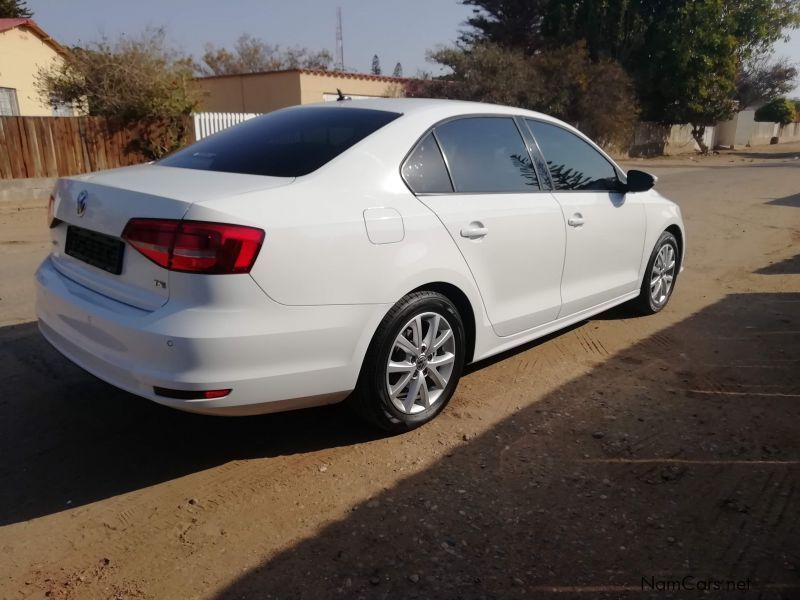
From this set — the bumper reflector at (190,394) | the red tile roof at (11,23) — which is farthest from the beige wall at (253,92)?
the bumper reflector at (190,394)

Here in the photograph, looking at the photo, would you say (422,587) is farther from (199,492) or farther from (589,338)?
(589,338)

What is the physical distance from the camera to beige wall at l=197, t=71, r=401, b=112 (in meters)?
24.2

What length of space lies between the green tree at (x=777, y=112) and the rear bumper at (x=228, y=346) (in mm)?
54959

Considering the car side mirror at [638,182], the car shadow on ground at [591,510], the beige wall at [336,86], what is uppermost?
the beige wall at [336,86]

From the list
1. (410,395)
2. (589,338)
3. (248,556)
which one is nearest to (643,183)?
(589,338)

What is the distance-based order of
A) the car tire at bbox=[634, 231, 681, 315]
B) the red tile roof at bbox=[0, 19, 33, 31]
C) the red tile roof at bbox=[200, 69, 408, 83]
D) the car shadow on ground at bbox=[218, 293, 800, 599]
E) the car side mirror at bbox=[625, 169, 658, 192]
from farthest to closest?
the red tile roof at bbox=[200, 69, 408, 83], the red tile roof at bbox=[0, 19, 33, 31], the car tire at bbox=[634, 231, 681, 315], the car side mirror at bbox=[625, 169, 658, 192], the car shadow on ground at bbox=[218, 293, 800, 599]

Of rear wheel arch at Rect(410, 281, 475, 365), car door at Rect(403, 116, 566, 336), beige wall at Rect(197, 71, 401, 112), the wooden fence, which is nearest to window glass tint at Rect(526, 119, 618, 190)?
car door at Rect(403, 116, 566, 336)

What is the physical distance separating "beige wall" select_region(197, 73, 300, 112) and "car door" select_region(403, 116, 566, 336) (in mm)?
20892

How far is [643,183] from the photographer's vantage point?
5000mm

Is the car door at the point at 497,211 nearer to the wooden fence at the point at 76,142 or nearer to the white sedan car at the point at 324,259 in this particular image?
the white sedan car at the point at 324,259

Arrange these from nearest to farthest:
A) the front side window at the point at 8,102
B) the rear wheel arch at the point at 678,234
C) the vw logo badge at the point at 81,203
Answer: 1. the vw logo badge at the point at 81,203
2. the rear wheel arch at the point at 678,234
3. the front side window at the point at 8,102

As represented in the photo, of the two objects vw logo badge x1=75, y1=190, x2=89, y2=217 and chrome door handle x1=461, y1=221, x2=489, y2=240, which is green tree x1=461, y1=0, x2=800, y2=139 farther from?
vw logo badge x1=75, y1=190, x2=89, y2=217

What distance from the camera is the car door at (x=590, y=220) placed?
439 cm

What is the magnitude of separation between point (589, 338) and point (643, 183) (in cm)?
125
